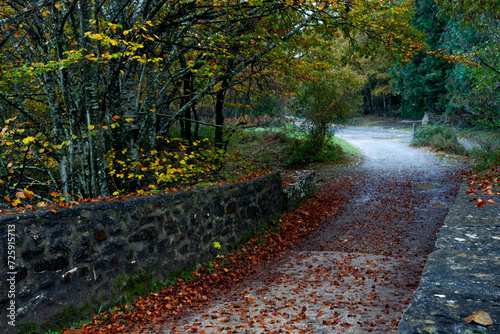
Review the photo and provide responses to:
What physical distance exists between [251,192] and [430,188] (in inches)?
287

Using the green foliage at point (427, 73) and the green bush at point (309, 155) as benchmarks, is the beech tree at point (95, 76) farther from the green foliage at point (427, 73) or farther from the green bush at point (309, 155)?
the green foliage at point (427, 73)

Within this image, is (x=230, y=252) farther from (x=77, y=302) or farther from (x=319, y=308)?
(x=77, y=302)

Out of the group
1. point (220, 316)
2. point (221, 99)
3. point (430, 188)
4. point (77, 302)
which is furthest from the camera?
point (430, 188)

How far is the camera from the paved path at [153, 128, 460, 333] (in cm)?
350

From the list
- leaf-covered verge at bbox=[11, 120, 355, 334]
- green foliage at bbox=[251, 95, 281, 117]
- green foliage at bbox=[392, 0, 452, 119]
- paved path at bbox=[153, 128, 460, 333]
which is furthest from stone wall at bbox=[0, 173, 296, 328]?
green foliage at bbox=[392, 0, 452, 119]

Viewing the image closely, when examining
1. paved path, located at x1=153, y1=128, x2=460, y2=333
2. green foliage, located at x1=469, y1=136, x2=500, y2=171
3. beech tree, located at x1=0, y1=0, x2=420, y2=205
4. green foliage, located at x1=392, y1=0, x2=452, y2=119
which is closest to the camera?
paved path, located at x1=153, y1=128, x2=460, y2=333

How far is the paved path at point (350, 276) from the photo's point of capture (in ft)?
11.5

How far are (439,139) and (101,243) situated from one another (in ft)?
62.1

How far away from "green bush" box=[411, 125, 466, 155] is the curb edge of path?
51.4ft

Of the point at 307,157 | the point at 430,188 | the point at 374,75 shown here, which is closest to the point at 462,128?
the point at 307,157

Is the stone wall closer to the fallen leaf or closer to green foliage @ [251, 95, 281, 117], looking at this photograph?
the fallen leaf

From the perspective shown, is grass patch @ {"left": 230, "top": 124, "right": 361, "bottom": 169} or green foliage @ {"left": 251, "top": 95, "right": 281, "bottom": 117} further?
grass patch @ {"left": 230, "top": 124, "right": 361, "bottom": 169}

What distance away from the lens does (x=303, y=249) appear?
23.1ft

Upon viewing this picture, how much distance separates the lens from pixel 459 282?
221cm
